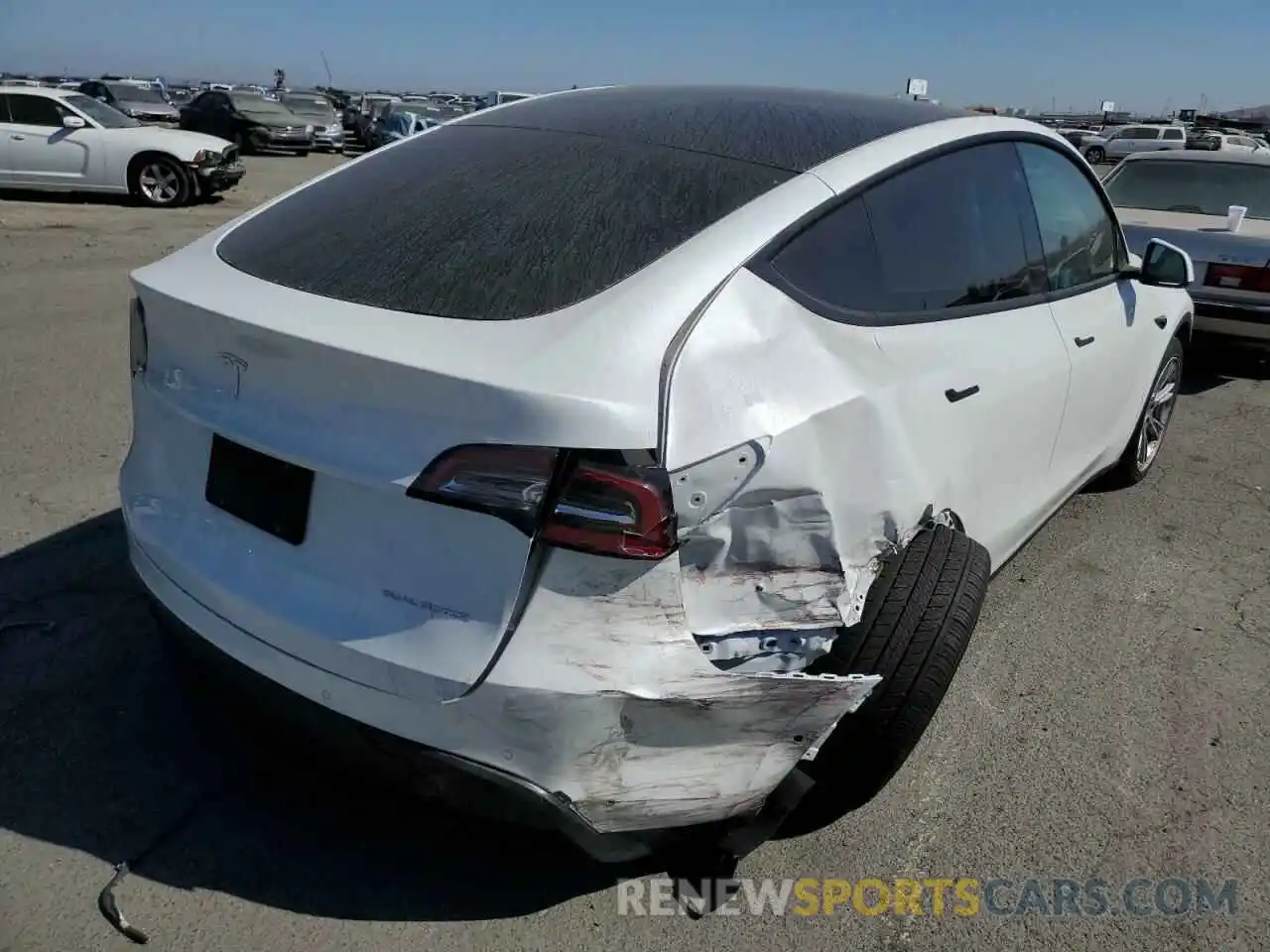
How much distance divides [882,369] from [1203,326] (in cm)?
527

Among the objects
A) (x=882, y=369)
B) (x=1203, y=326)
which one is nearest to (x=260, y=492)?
(x=882, y=369)

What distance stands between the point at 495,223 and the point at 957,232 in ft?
4.45

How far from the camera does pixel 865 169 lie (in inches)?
97.7

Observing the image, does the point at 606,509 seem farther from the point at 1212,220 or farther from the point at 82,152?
the point at 82,152

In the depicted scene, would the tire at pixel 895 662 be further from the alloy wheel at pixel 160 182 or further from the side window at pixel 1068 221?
the alloy wheel at pixel 160 182

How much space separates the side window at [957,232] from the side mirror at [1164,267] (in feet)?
3.16

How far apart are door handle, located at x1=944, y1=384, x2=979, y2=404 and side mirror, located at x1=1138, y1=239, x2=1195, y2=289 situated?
5.83ft

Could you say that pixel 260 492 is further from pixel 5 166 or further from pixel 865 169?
pixel 5 166

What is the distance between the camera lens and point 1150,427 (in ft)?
15.7

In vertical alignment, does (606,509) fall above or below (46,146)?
above

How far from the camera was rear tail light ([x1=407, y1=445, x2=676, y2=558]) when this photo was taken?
1752 millimetres

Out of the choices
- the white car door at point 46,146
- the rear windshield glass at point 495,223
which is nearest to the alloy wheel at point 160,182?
the white car door at point 46,146

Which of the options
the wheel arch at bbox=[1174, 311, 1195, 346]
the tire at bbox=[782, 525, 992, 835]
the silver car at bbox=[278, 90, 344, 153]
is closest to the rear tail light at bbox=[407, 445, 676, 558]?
the tire at bbox=[782, 525, 992, 835]

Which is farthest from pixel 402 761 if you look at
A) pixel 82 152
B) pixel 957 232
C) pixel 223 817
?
pixel 82 152
